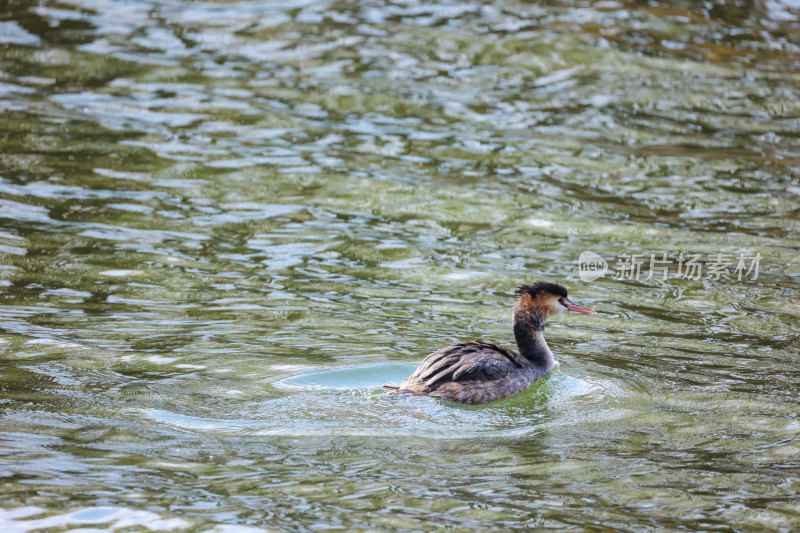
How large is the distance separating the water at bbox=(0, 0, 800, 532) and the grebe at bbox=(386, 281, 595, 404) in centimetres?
16

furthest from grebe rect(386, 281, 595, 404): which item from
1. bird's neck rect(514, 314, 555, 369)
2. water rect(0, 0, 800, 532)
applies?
water rect(0, 0, 800, 532)

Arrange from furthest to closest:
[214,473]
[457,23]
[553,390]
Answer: [457,23] < [553,390] < [214,473]

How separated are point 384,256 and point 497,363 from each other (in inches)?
154

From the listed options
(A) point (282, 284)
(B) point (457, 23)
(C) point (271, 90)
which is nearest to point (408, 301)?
(A) point (282, 284)

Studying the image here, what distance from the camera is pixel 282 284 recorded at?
1059 cm

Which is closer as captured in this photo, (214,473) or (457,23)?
(214,473)

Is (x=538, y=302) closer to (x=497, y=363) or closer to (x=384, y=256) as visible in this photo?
(x=497, y=363)

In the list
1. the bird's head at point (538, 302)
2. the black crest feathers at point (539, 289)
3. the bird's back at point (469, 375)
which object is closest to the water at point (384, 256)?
the bird's back at point (469, 375)

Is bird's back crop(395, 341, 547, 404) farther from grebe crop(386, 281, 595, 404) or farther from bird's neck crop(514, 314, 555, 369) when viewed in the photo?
bird's neck crop(514, 314, 555, 369)

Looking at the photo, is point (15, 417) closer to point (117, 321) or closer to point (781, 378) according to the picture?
point (117, 321)

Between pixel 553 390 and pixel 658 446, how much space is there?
145 cm

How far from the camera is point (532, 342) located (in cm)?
850

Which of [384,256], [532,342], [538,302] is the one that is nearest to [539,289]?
[538,302]

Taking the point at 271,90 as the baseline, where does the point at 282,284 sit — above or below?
below
